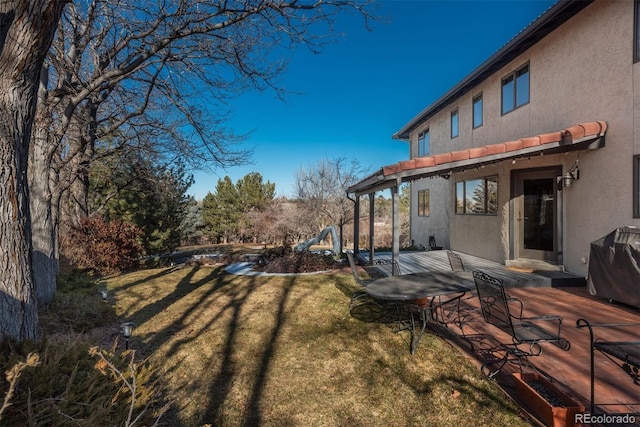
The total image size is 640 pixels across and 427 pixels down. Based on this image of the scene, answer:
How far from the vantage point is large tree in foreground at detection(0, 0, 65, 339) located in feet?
9.54

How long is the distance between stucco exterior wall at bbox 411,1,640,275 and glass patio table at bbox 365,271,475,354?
3.45 meters

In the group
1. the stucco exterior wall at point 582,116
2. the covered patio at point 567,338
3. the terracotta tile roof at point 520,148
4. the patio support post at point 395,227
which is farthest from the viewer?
the patio support post at point 395,227

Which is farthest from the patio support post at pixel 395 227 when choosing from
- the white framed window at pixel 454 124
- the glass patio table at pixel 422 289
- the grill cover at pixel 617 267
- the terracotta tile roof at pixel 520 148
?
the white framed window at pixel 454 124

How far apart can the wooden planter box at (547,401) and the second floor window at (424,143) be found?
40.6 ft

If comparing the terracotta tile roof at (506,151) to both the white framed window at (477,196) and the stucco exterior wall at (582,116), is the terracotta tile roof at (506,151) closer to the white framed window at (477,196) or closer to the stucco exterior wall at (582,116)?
the stucco exterior wall at (582,116)

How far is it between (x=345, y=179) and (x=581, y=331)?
57.8 ft

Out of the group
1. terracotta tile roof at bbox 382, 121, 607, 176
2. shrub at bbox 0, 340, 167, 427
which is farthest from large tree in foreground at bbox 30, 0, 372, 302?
shrub at bbox 0, 340, 167, 427

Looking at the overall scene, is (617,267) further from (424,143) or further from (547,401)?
(424,143)

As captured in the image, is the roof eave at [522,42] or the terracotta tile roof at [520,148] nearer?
the terracotta tile roof at [520,148]

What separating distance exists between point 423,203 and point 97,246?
43.1 ft

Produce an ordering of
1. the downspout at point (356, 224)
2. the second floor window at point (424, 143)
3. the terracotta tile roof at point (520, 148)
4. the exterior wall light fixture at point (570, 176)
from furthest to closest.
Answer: the second floor window at point (424, 143) → the downspout at point (356, 224) → the exterior wall light fixture at point (570, 176) → the terracotta tile roof at point (520, 148)

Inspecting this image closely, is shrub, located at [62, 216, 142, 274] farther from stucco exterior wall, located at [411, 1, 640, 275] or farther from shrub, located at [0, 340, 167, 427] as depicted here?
stucco exterior wall, located at [411, 1, 640, 275]

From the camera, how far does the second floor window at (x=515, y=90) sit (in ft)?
26.1

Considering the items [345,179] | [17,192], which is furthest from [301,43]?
[345,179]
